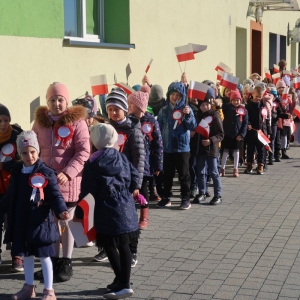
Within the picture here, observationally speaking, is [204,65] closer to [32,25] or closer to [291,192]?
[291,192]

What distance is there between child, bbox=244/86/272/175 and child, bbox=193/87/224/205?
2601 mm

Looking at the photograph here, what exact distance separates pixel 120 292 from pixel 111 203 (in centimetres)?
74

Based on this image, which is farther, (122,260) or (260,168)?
(260,168)

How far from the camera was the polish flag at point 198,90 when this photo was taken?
791 cm

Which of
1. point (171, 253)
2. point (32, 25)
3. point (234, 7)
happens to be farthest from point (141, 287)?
point (234, 7)

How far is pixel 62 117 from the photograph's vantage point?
5160mm

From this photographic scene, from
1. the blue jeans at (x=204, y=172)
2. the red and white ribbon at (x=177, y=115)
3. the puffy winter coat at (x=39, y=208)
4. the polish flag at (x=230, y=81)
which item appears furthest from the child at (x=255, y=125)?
the puffy winter coat at (x=39, y=208)

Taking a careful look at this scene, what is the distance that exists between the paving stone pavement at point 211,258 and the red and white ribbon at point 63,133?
127 centimetres

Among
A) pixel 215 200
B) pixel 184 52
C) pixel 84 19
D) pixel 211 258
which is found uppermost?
pixel 84 19

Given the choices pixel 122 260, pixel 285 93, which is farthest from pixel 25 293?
pixel 285 93

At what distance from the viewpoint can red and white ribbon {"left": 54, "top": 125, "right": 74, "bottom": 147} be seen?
5.11 metres

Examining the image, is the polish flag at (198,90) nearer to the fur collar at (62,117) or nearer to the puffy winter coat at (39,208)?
the fur collar at (62,117)

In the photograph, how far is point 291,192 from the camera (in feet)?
29.3

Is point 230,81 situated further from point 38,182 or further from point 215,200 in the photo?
point 38,182
